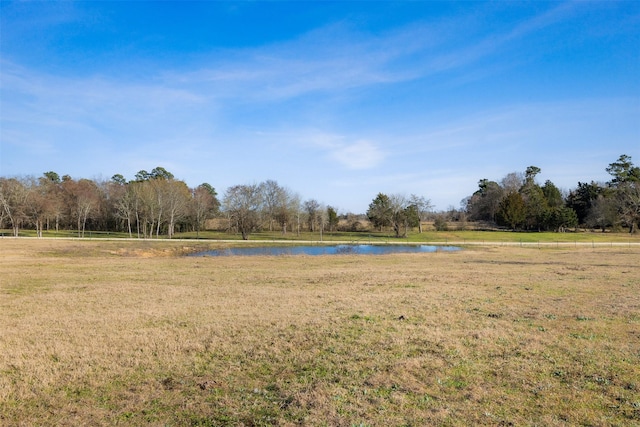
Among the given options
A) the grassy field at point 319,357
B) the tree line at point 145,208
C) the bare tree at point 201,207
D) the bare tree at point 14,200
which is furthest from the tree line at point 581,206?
the bare tree at point 14,200

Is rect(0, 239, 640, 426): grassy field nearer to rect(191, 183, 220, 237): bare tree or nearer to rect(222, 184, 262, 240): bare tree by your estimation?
rect(222, 184, 262, 240): bare tree

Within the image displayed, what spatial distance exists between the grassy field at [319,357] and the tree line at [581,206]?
81396mm

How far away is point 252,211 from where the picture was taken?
245ft

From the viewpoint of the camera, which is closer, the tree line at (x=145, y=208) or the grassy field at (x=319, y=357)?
the grassy field at (x=319, y=357)

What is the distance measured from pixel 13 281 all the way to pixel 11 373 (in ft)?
55.7

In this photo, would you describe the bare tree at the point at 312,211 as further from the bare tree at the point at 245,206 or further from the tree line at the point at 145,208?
the bare tree at the point at 245,206

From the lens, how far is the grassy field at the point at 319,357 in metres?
7.14

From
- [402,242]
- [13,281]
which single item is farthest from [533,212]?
[13,281]

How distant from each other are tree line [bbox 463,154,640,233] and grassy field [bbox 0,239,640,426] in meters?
81.4

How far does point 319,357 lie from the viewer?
999 centimetres

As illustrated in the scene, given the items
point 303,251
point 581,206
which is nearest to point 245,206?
point 303,251

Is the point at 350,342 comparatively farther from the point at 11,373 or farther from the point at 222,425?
the point at 11,373

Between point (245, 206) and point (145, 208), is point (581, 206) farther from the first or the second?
point (145, 208)

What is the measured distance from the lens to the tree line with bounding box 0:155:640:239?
76.1 m
